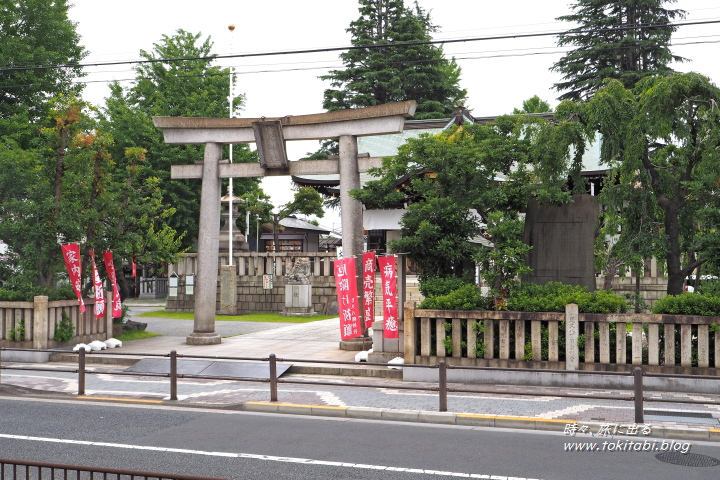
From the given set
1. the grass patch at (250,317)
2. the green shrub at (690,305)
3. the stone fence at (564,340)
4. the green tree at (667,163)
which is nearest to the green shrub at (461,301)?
the stone fence at (564,340)

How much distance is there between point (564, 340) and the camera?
12.7 m

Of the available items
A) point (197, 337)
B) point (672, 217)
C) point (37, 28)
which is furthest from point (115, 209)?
point (37, 28)

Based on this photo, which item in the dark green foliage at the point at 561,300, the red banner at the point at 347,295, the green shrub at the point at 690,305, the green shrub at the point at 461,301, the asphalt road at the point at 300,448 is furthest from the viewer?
the red banner at the point at 347,295

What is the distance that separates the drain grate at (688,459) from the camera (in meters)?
7.60

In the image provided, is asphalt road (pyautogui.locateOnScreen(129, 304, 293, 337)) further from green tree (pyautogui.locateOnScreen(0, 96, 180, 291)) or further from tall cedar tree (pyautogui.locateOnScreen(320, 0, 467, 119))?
tall cedar tree (pyautogui.locateOnScreen(320, 0, 467, 119))

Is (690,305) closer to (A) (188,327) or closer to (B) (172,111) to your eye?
(A) (188,327)

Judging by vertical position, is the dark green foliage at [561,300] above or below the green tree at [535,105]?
below

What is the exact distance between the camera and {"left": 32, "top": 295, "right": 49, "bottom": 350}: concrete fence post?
53.3ft

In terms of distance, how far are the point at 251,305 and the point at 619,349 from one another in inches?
849

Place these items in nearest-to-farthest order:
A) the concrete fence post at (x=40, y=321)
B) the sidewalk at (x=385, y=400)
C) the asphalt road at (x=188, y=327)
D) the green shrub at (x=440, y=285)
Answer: the sidewalk at (x=385, y=400), the green shrub at (x=440, y=285), the concrete fence post at (x=40, y=321), the asphalt road at (x=188, y=327)

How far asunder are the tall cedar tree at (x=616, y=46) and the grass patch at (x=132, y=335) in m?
24.6

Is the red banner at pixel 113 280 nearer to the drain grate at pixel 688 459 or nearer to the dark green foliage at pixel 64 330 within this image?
the dark green foliage at pixel 64 330

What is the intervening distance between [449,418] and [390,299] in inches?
186

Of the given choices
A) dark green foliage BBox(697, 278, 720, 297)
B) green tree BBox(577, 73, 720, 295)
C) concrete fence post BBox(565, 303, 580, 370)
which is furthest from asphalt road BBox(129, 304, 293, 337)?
dark green foliage BBox(697, 278, 720, 297)
